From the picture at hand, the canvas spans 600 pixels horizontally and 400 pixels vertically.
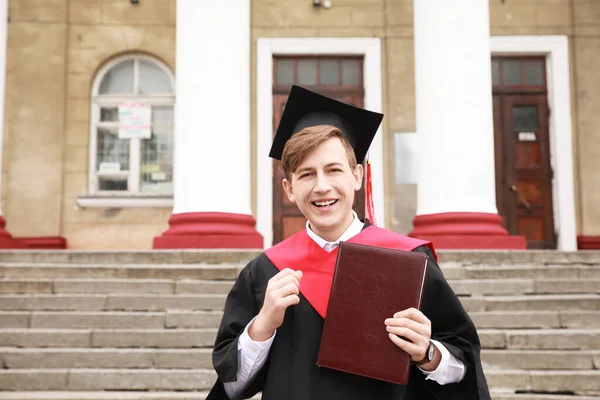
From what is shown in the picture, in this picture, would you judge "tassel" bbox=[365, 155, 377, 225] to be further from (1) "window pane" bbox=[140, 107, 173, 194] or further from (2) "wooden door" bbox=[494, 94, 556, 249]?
(2) "wooden door" bbox=[494, 94, 556, 249]

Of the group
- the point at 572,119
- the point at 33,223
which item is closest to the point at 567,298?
the point at 572,119

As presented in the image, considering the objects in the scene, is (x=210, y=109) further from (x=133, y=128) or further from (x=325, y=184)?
(x=325, y=184)

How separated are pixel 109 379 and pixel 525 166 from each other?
762 cm

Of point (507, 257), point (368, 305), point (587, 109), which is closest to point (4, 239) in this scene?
point (507, 257)

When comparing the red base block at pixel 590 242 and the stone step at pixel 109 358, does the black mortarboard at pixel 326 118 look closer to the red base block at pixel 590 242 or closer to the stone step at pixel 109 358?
the stone step at pixel 109 358

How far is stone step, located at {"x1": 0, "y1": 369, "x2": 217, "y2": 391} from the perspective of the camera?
15.6ft

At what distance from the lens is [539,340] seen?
5.09 meters

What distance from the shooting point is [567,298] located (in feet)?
18.2

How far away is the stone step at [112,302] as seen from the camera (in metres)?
5.57

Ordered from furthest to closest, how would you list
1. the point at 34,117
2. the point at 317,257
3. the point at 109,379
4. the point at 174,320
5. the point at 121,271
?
the point at 34,117 < the point at 121,271 < the point at 174,320 < the point at 109,379 < the point at 317,257

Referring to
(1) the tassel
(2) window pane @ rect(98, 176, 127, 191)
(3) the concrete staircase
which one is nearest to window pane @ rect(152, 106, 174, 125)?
(2) window pane @ rect(98, 176, 127, 191)

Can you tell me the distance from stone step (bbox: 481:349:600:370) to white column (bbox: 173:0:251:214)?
350cm

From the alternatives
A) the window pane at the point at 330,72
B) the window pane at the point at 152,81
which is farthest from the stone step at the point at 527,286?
the window pane at the point at 152,81

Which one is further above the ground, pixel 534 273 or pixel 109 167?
pixel 109 167
